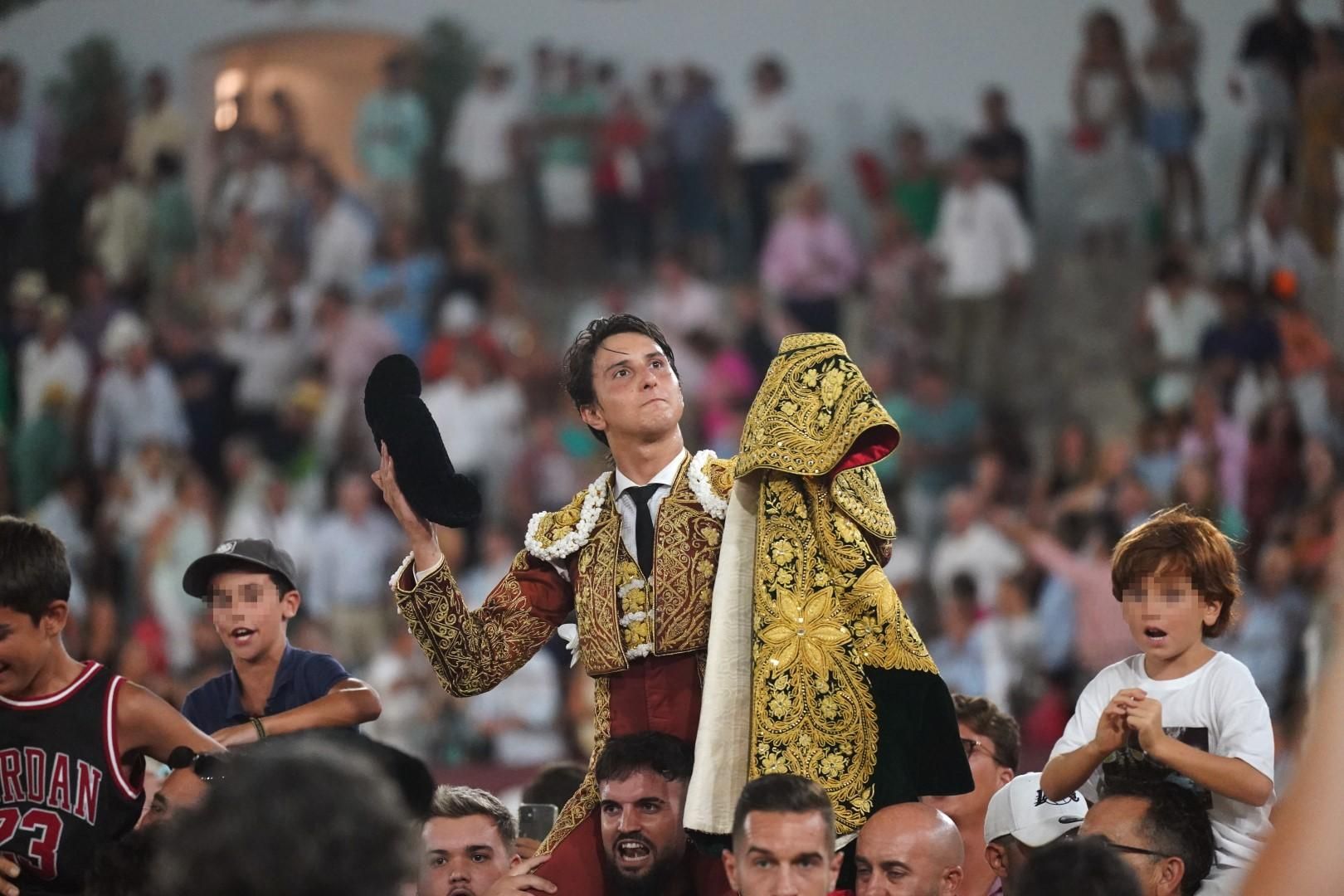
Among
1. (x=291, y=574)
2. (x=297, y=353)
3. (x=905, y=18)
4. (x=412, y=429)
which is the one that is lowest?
(x=291, y=574)

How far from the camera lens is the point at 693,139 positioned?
15.2 m

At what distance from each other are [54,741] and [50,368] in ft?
37.4

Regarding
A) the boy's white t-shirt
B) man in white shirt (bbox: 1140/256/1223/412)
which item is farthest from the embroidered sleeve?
man in white shirt (bbox: 1140/256/1223/412)

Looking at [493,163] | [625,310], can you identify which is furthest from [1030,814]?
[493,163]

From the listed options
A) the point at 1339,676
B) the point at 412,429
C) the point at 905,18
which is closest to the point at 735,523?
the point at 412,429

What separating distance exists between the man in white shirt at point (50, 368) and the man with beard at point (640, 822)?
37.1 feet

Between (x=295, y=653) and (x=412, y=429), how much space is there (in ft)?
2.64

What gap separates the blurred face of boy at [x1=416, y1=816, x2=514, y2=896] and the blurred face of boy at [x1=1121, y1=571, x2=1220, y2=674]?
5.40 feet

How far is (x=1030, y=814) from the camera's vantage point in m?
4.24

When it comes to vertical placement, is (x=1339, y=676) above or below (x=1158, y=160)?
below

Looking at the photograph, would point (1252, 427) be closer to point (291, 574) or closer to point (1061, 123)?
point (1061, 123)

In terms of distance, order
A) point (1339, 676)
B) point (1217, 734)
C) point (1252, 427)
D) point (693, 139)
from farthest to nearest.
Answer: point (693, 139) < point (1252, 427) < point (1217, 734) < point (1339, 676)

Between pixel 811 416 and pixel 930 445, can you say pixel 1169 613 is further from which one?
pixel 930 445

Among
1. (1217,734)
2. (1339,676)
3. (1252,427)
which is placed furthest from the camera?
(1252,427)
